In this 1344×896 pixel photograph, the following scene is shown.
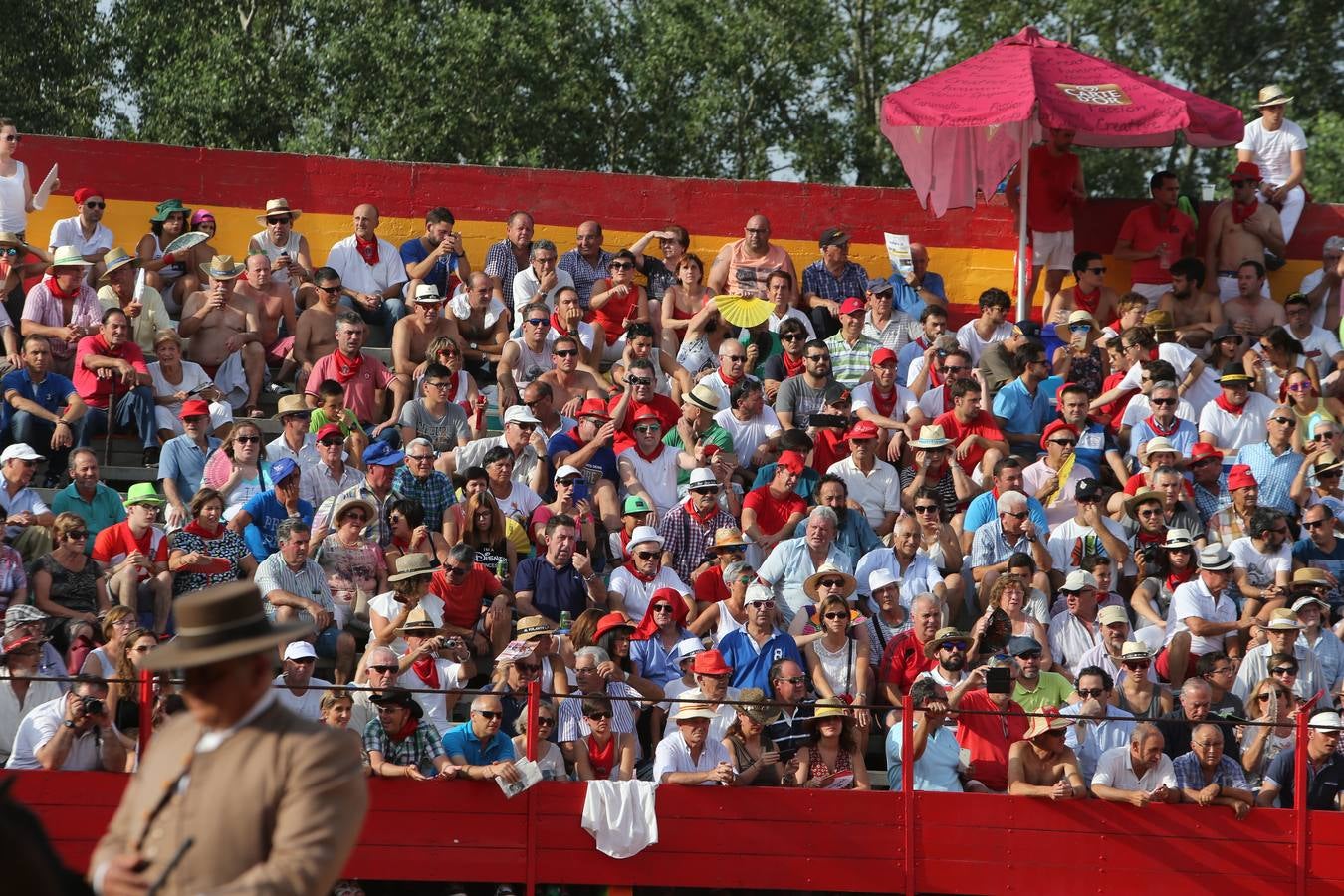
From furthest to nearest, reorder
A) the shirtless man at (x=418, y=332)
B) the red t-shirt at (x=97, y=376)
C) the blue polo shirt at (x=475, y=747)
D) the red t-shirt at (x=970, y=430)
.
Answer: the shirtless man at (x=418, y=332)
the red t-shirt at (x=970, y=430)
the red t-shirt at (x=97, y=376)
the blue polo shirt at (x=475, y=747)

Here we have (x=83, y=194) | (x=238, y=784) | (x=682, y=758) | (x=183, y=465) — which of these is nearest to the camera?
(x=238, y=784)

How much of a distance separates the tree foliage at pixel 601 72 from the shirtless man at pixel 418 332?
28.5 ft

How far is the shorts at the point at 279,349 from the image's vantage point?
1455cm

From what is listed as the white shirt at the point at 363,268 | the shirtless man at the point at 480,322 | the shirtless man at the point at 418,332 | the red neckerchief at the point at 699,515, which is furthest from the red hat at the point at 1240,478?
the white shirt at the point at 363,268

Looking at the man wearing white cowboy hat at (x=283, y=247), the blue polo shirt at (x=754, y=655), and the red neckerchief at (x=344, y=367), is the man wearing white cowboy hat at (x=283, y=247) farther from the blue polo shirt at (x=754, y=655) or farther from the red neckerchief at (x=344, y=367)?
the blue polo shirt at (x=754, y=655)

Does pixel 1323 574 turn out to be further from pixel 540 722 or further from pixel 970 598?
pixel 540 722

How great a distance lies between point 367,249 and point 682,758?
5932 mm

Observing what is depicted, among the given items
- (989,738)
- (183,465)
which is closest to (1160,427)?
(989,738)

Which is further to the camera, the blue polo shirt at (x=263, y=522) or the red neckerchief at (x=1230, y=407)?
the red neckerchief at (x=1230, y=407)

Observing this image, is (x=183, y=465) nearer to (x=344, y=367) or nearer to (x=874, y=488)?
(x=344, y=367)

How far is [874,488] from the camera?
44.8 feet

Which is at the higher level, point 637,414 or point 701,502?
point 637,414

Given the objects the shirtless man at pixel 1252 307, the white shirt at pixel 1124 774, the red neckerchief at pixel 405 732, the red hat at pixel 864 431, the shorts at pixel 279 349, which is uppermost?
the shirtless man at pixel 1252 307

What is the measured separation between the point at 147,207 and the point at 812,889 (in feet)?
27.9
